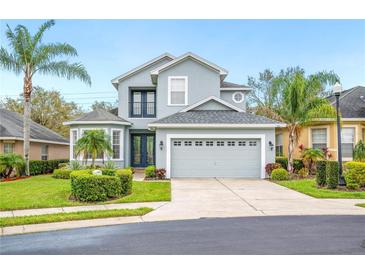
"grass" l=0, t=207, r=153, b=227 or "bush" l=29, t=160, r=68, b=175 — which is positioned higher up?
"bush" l=29, t=160, r=68, b=175

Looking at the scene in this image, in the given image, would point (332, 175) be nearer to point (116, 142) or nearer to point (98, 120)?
point (116, 142)

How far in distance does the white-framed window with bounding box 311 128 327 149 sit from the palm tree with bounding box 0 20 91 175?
15.3 metres

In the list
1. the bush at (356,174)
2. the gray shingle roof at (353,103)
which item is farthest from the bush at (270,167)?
the gray shingle roof at (353,103)

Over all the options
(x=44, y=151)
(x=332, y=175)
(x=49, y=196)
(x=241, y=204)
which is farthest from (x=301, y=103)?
(x=44, y=151)

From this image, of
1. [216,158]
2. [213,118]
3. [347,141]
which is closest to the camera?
[216,158]

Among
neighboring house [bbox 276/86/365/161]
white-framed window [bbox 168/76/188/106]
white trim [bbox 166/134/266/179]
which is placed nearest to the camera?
white trim [bbox 166/134/266/179]

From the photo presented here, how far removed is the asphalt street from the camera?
5148 millimetres

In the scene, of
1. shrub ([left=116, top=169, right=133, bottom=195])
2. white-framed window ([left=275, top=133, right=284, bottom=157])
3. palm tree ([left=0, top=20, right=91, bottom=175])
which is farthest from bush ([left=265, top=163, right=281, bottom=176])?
palm tree ([left=0, top=20, right=91, bottom=175])

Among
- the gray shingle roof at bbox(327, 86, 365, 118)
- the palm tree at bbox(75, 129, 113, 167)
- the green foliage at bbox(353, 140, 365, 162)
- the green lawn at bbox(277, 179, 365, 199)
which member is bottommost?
the green lawn at bbox(277, 179, 365, 199)

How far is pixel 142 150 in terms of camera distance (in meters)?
21.4

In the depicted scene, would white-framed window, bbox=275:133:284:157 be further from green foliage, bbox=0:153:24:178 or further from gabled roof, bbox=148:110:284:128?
green foliage, bbox=0:153:24:178

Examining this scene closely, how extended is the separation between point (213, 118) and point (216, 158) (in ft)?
7.22

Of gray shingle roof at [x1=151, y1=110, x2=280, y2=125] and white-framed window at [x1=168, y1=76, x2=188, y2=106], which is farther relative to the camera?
white-framed window at [x1=168, y1=76, x2=188, y2=106]
